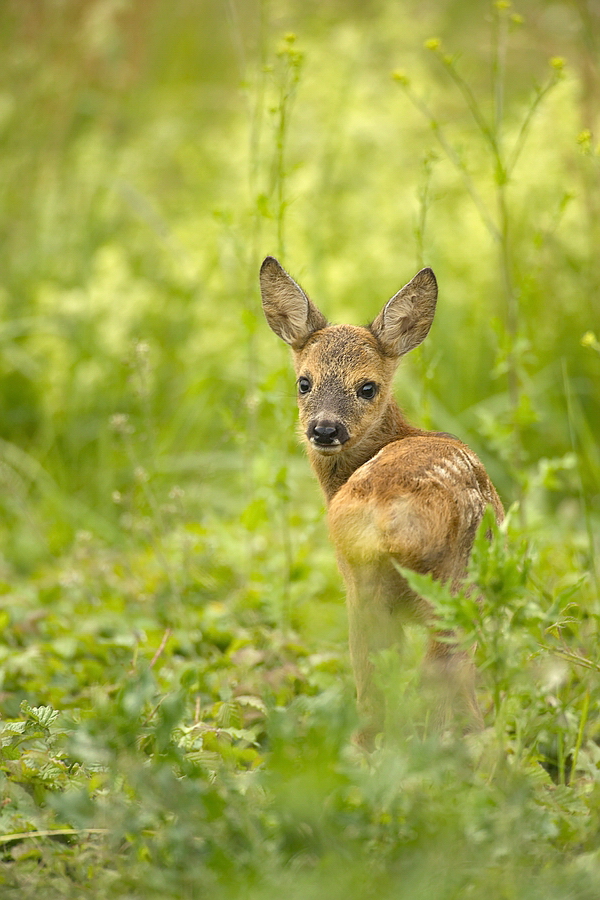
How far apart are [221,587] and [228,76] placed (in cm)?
753

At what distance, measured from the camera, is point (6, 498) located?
20.5ft

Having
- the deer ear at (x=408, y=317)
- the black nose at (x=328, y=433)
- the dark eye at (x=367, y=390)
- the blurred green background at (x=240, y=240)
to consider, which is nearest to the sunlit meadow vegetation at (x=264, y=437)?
the blurred green background at (x=240, y=240)

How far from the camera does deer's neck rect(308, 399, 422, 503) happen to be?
147 inches

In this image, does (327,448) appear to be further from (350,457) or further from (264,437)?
(264,437)

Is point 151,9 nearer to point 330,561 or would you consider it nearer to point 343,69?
point 343,69

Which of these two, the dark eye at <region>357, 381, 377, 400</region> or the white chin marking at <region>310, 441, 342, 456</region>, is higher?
the dark eye at <region>357, 381, 377, 400</region>

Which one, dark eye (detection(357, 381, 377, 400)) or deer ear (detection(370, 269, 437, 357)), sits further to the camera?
deer ear (detection(370, 269, 437, 357))

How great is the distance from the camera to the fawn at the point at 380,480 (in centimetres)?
292

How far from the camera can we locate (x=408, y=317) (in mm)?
3998

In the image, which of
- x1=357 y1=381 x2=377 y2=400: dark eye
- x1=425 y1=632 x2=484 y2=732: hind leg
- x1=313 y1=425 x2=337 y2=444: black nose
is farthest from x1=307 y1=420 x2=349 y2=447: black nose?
x1=425 y1=632 x2=484 y2=732: hind leg

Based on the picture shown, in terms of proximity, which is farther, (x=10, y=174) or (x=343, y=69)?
(x=343, y=69)

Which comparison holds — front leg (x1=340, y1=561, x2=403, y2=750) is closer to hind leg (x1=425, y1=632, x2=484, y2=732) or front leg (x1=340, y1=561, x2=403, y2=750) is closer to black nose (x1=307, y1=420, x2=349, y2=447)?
hind leg (x1=425, y1=632, x2=484, y2=732)

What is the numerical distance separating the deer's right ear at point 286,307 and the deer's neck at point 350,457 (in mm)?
571

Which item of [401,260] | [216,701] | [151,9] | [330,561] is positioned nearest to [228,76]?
[151,9]
